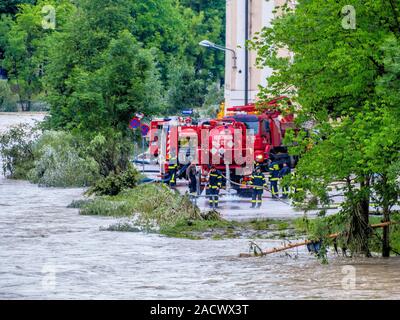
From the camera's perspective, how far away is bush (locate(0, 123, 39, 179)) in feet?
164

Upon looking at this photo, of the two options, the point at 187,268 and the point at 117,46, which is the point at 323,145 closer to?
the point at 187,268

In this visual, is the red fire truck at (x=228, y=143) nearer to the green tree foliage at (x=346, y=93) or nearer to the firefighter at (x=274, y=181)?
the firefighter at (x=274, y=181)

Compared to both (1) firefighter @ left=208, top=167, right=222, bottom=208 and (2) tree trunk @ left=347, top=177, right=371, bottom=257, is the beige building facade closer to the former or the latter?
(1) firefighter @ left=208, top=167, right=222, bottom=208

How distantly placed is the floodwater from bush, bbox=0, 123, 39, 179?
1965 cm

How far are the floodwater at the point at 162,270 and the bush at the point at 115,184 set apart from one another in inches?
318

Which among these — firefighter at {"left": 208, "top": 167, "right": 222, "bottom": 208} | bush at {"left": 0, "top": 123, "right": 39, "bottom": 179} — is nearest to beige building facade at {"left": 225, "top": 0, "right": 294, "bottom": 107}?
bush at {"left": 0, "top": 123, "right": 39, "bottom": 179}

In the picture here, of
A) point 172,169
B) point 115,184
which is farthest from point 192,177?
point 172,169

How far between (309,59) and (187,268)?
4428mm

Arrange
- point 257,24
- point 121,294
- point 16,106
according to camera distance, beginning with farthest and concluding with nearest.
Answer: point 16,106
point 257,24
point 121,294

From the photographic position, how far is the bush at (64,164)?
45031mm

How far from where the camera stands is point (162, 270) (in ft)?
74.7

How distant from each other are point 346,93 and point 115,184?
1706 cm
